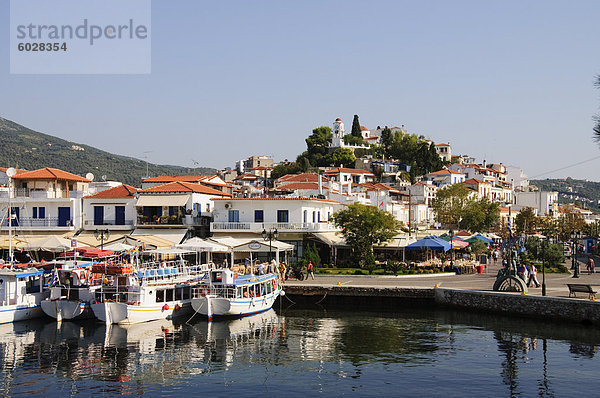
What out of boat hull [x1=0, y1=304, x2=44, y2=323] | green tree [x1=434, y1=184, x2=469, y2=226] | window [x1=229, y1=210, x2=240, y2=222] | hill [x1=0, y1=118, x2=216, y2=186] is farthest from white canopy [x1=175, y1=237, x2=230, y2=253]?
hill [x1=0, y1=118, x2=216, y2=186]

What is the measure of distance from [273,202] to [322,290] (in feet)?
45.1

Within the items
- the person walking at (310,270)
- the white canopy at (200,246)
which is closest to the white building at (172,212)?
the white canopy at (200,246)

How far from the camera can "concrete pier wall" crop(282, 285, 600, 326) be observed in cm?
3148

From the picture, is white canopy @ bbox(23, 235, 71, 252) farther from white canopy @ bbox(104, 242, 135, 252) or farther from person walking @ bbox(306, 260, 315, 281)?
person walking @ bbox(306, 260, 315, 281)

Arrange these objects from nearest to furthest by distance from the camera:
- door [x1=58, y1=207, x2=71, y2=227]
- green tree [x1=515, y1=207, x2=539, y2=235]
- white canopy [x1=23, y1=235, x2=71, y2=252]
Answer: white canopy [x1=23, y1=235, x2=71, y2=252]
door [x1=58, y1=207, x2=71, y2=227]
green tree [x1=515, y1=207, x2=539, y2=235]

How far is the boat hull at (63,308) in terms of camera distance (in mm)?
33375

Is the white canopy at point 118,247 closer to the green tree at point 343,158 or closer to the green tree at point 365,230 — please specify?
the green tree at point 365,230

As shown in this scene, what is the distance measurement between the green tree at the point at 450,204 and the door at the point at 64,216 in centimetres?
5192

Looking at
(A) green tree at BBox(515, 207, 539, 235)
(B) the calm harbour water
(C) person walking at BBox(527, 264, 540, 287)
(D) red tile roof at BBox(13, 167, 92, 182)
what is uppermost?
(D) red tile roof at BBox(13, 167, 92, 182)

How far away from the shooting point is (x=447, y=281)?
4131 centimetres

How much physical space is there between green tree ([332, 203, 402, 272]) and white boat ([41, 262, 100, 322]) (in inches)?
818

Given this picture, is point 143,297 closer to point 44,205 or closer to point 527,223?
point 44,205

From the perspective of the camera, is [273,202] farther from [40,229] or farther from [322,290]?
[40,229]

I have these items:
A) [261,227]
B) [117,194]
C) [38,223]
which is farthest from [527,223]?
[38,223]
